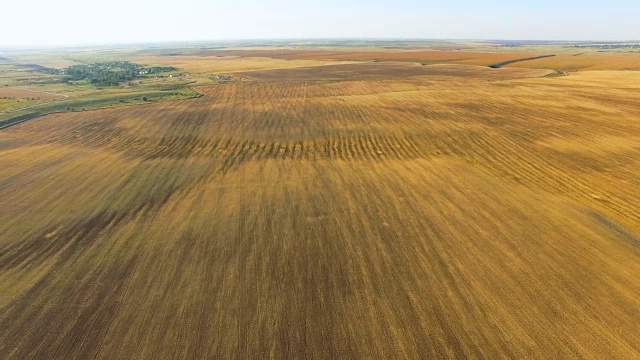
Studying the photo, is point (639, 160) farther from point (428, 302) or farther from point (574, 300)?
point (428, 302)

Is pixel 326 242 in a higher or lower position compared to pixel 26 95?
lower

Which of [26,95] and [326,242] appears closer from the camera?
[326,242]

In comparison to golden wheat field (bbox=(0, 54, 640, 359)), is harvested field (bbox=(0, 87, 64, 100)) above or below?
above

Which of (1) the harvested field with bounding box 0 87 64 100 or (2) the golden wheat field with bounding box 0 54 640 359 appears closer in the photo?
(2) the golden wheat field with bounding box 0 54 640 359

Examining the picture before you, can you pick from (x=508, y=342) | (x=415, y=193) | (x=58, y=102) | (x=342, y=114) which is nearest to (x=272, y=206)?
(x=415, y=193)

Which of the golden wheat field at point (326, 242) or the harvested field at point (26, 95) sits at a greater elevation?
the harvested field at point (26, 95)

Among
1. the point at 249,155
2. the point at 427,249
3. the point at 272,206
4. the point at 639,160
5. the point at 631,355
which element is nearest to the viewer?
the point at 631,355

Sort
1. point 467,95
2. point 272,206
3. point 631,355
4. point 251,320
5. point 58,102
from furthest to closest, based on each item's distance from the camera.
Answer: point 58,102 < point 467,95 < point 272,206 < point 251,320 < point 631,355

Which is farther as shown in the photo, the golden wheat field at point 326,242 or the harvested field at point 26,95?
the harvested field at point 26,95
